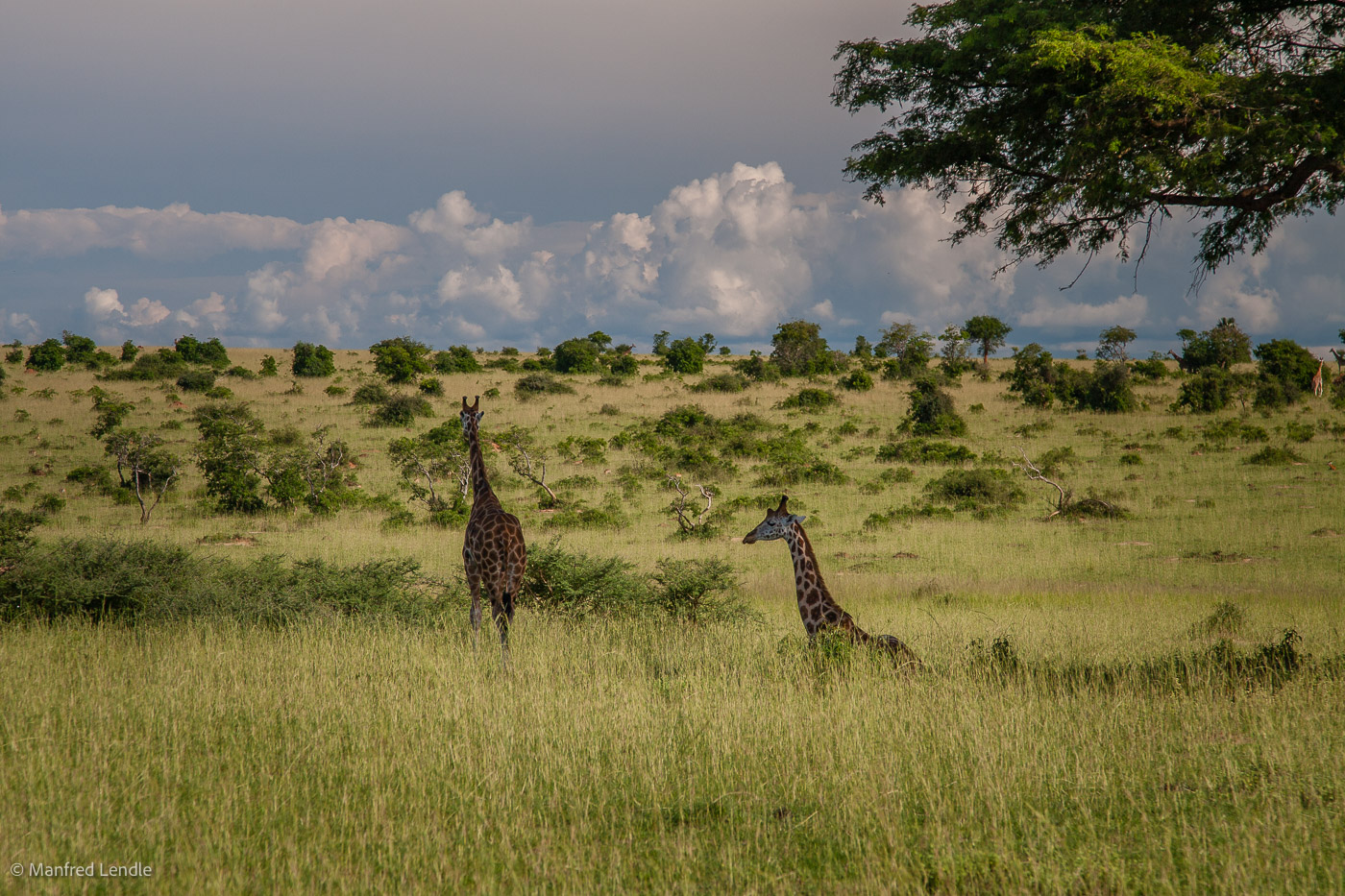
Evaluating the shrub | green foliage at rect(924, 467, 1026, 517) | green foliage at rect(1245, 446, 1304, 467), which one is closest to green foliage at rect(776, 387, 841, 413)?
green foliage at rect(924, 467, 1026, 517)

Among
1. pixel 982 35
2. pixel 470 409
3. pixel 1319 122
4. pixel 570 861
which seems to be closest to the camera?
pixel 570 861

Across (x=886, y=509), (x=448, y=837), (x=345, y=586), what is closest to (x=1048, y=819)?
(x=448, y=837)

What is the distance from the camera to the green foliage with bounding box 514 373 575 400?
159ft

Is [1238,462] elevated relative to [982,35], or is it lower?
A: lower

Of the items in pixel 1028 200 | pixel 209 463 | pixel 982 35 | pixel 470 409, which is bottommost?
pixel 209 463

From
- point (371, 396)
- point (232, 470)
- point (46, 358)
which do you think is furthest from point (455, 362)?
point (232, 470)

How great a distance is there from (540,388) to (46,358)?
111 ft

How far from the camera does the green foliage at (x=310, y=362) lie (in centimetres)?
5791

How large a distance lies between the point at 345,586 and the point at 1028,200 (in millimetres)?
11090

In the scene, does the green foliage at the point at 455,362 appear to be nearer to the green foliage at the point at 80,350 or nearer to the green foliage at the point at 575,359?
the green foliage at the point at 575,359

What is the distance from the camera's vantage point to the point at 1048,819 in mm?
4871

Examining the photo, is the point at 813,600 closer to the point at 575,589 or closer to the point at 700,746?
the point at 700,746

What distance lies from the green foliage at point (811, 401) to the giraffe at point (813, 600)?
35.1 meters

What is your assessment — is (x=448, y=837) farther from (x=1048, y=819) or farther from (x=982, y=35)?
(x=982, y=35)
